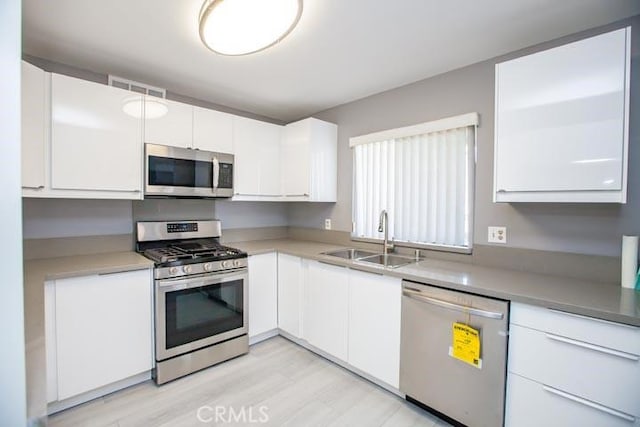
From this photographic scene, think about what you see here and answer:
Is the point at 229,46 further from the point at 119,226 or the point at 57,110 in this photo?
the point at 119,226

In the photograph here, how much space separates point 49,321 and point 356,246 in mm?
2300

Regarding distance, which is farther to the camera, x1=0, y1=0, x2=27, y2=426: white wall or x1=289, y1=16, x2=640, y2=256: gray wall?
x1=289, y1=16, x2=640, y2=256: gray wall

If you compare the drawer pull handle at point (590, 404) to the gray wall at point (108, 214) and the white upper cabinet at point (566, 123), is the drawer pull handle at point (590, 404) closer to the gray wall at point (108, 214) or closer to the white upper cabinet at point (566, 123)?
the white upper cabinet at point (566, 123)

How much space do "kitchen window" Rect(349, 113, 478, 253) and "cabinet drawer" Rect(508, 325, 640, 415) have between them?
0.83 m

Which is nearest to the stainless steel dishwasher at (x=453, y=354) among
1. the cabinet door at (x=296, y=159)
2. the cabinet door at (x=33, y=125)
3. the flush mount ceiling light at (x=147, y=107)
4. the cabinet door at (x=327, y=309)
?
the cabinet door at (x=327, y=309)

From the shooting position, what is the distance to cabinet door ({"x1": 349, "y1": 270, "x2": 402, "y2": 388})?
193 cm

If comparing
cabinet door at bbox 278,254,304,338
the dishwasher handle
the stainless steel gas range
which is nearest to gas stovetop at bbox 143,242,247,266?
the stainless steel gas range

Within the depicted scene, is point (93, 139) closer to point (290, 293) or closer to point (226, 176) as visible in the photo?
point (226, 176)

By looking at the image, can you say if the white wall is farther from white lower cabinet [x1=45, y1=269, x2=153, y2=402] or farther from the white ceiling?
white lower cabinet [x1=45, y1=269, x2=153, y2=402]

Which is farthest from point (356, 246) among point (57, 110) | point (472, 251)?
point (57, 110)

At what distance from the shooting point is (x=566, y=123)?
151 centimetres

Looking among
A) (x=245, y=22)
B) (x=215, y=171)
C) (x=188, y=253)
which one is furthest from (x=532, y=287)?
(x=215, y=171)

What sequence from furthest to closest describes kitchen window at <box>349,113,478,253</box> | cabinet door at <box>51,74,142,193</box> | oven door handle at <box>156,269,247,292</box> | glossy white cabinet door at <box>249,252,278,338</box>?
glossy white cabinet door at <box>249,252,278,338</box>, kitchen window at <box>349,113,478,253</box>, oven door handle at <box>156,269,247,292</box>, cabinet door at <box>51,74,142,193</box>

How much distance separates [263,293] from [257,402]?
929 millimetres
